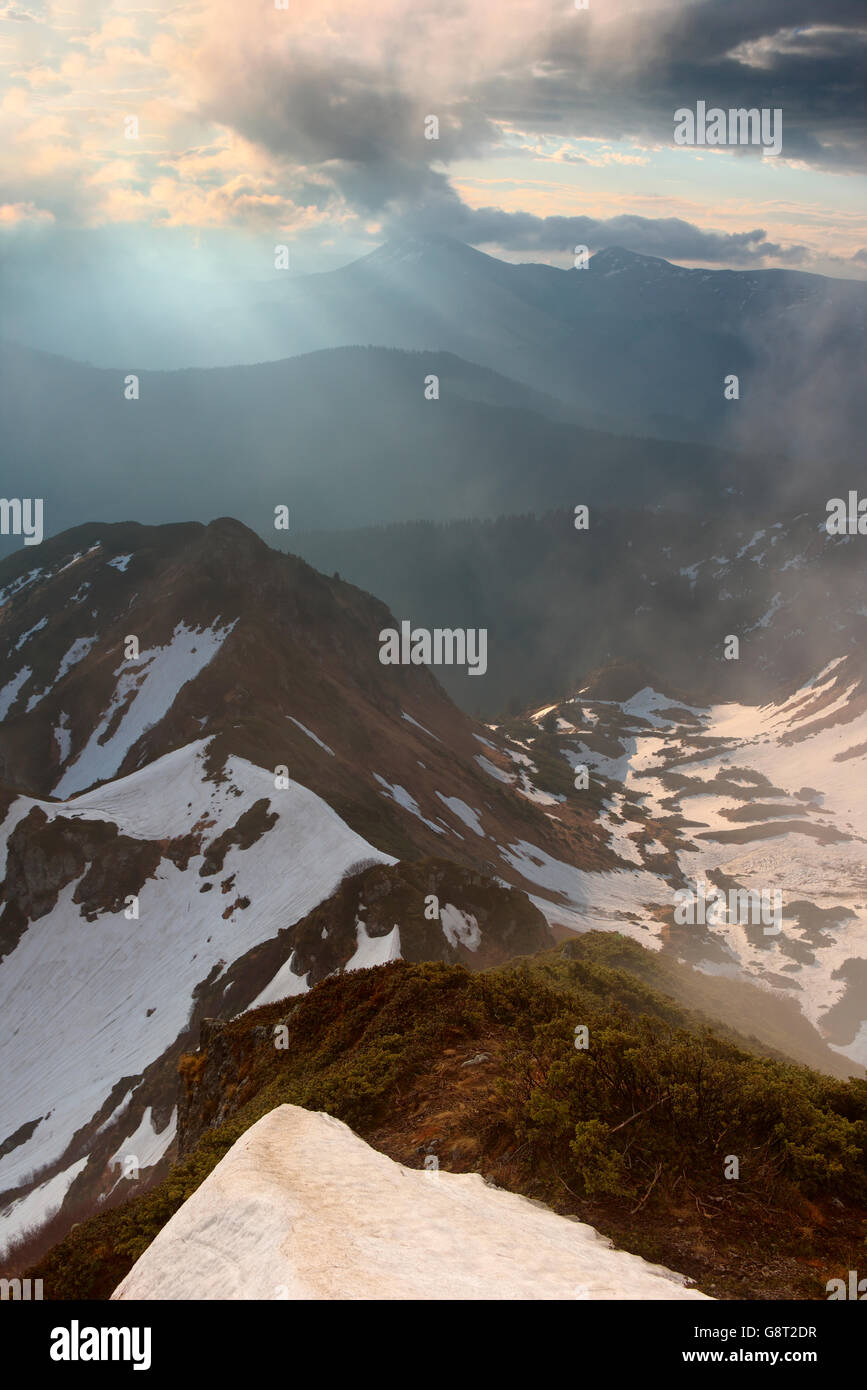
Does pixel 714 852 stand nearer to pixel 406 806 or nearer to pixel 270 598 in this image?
pixel 406 806

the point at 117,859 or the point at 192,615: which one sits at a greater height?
the point at 192,615

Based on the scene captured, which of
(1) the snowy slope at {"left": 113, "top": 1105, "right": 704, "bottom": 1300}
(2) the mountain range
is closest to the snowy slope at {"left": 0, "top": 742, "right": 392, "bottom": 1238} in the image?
(2) the mountain range

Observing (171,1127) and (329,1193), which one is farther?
(171,1127)

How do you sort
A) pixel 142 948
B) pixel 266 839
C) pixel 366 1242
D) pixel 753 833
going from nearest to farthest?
pixel 366 1242, pixel 142 948, pixel 266 839, pixel 753 833

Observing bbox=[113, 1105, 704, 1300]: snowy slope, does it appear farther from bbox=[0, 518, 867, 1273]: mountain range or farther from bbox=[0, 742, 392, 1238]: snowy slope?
bbox=[0, 742, 392, 1238]: snowy slope

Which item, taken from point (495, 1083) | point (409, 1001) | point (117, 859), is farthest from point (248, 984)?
point (495, 1083)

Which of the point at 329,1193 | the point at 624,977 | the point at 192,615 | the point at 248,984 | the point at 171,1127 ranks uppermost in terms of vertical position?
the point at 192,615

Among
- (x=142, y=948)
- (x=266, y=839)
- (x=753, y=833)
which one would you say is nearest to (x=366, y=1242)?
(x=266, y=839)

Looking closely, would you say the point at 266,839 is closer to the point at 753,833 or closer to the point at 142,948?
the point at 142,948
